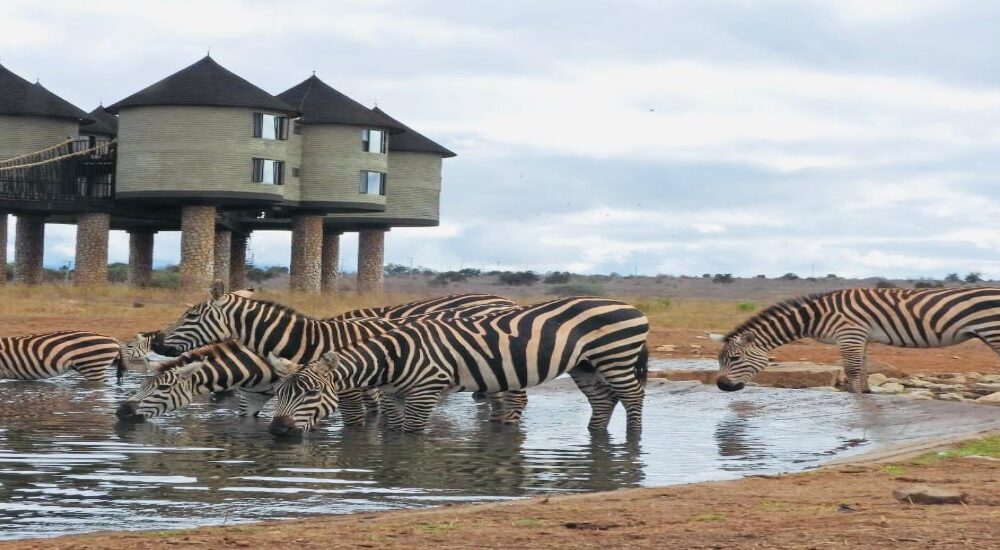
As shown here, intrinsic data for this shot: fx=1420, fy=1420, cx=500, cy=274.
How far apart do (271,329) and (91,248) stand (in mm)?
47068

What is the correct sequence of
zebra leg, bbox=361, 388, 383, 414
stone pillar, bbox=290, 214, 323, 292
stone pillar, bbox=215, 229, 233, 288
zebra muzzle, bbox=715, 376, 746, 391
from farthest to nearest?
1. stone pillar, bbox=215, 229, 233, 288
2. stone pillar, bbox=290, 214, 323, 292
3. zebra muzzle, bbox=715, 376, 746, 391
4. zebra leg, bbox=361, 388, 383, 414

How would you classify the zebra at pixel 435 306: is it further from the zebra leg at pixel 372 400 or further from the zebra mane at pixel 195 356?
the zebra mane at pixel 195 356

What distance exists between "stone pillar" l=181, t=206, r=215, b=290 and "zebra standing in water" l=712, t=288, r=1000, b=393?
4274cm

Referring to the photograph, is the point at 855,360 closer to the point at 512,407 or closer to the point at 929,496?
the point at 512,407

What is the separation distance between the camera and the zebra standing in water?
19984 millimetres

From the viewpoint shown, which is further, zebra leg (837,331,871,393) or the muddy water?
zebra leg (837,331,871,393)

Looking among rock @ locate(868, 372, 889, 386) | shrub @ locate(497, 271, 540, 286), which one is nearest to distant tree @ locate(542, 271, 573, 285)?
shrub @ locate(497, 271, 540, 286)

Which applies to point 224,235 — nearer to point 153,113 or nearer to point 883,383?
point 153,113

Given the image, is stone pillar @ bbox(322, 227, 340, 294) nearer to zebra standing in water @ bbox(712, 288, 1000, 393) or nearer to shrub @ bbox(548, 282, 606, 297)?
shrub @ bbox(548, 282, 606, 297)

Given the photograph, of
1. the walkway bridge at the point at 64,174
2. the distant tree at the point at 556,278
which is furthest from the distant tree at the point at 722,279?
the walkway bridge at the point at 64,174

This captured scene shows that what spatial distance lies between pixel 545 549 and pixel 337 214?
62192 millimetres

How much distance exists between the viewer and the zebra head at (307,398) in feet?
49.4

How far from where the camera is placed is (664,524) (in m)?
8.84

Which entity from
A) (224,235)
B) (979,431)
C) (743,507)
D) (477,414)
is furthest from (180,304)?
(743,507)
